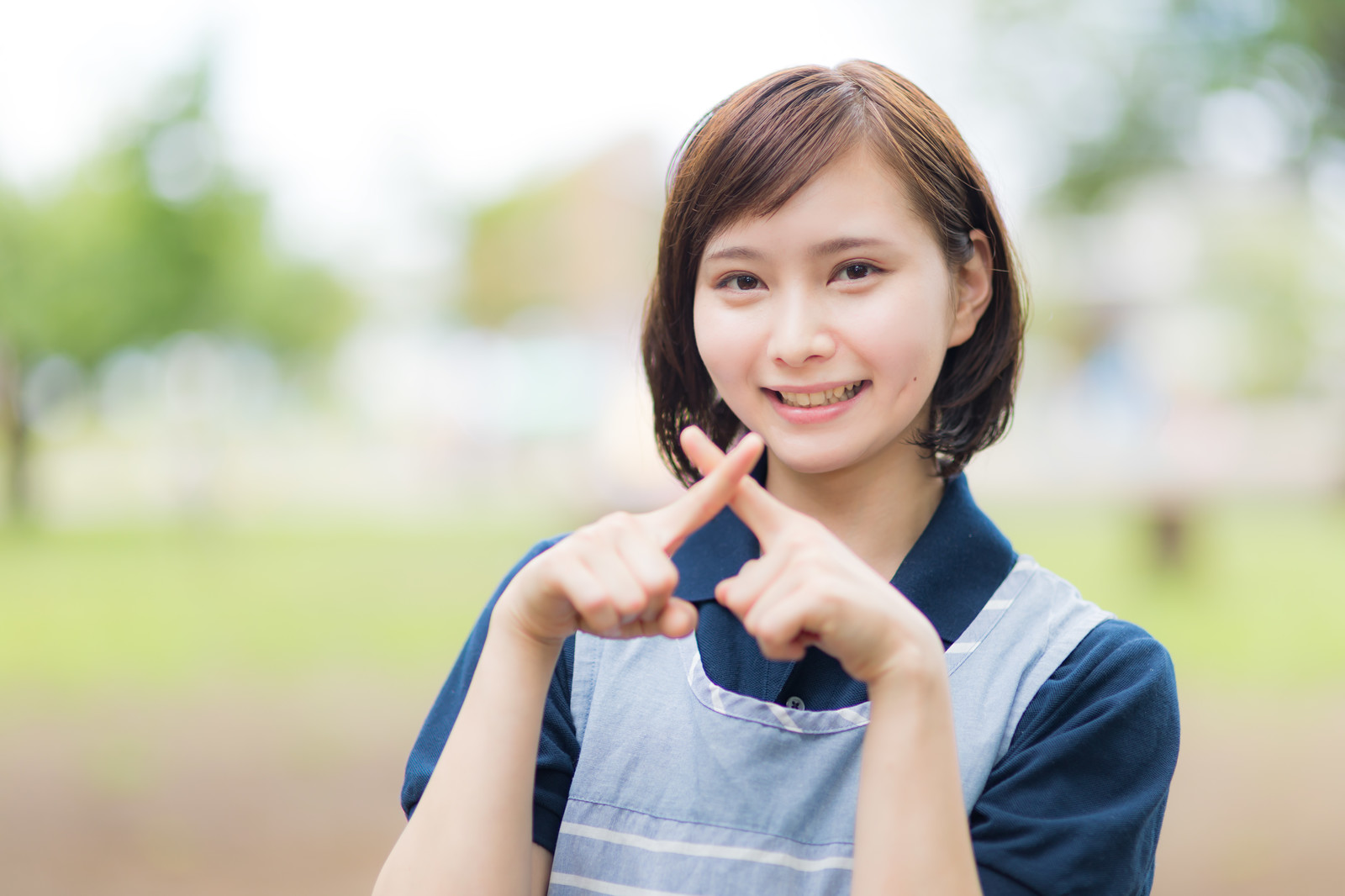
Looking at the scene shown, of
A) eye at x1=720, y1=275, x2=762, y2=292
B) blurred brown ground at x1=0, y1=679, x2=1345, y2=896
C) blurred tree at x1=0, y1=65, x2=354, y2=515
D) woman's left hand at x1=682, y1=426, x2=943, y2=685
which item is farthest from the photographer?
blurred tree at x1=0, y1=65, x2=354, y2=515

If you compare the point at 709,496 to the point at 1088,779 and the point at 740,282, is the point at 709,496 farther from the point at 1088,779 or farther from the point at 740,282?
the point at 1088,779

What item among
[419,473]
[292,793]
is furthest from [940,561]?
[419,473]

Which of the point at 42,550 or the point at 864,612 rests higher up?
the point at 42,550

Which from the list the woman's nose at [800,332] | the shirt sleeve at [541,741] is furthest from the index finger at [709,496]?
the shirt sleeve at [541,741]

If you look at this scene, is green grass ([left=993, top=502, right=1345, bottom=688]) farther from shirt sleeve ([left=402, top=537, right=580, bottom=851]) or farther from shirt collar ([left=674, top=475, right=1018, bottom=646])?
shirt sleeve ([left=402, top=537, right=580, bottom=851])

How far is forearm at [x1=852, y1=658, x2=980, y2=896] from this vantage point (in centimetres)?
125

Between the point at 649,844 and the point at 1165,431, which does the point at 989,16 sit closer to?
the point at 1165,431

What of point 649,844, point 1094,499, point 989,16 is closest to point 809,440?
point 649,844

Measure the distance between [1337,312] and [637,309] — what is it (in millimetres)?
12942

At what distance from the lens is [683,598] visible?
1648 millimetres

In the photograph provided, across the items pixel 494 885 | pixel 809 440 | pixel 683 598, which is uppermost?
pixel 809 440

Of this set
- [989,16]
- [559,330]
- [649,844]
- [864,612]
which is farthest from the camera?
[559,330]

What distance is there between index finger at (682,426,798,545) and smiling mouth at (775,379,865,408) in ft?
0.57

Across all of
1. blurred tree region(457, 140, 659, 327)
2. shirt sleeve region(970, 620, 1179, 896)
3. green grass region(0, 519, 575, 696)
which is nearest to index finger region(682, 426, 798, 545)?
shirt sleeve region(970, 620, 1179, 896)
